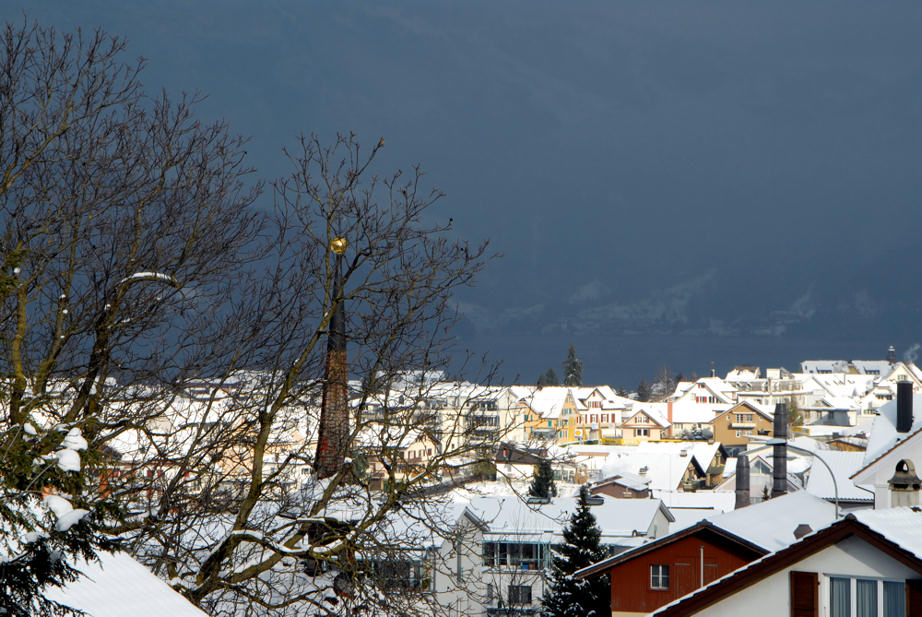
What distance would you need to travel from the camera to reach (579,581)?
3369 cm

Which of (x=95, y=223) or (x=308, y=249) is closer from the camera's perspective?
(x=95, y=223)

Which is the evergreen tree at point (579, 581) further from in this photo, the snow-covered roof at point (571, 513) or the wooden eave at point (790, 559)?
the wooden eave at point (790, 559)

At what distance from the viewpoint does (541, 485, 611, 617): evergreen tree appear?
3312cm

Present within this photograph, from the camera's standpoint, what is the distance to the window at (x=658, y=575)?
2869 centimetres

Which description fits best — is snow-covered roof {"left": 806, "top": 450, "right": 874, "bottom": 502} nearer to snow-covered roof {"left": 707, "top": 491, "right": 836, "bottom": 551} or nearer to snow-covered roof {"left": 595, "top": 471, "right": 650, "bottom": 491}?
snow-covered roof {"left": 707, "top": 491, "right": 836, "bottom": 551}

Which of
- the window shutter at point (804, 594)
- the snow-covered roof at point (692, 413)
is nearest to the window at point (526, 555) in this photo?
the window shutter at point (804, 594)

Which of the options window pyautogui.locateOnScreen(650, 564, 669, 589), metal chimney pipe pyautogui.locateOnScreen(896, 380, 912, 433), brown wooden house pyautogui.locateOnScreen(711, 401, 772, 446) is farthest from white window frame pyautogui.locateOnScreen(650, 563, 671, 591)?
brown wooden house pyautogui.locateOnScreen(711, 401, 772, 446)

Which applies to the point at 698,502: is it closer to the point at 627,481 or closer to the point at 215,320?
the point at 627,481

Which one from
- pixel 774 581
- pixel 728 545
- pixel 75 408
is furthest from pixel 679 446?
pixel 75 408

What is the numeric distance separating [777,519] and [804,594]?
11.9 meters

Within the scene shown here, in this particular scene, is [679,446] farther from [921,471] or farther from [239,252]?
[239,252]

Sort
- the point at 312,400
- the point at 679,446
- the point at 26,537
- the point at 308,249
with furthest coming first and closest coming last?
the point at 679,446 < the point at 308,249 < the point at 312,400 < the point at 26,537

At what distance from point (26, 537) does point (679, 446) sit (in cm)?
9404

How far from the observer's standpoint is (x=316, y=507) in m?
13.0
